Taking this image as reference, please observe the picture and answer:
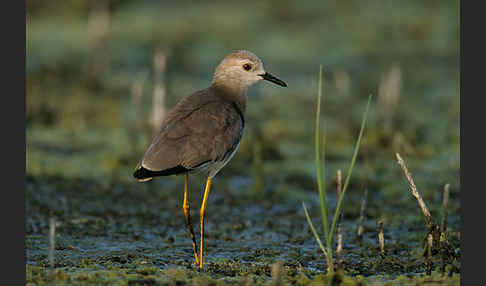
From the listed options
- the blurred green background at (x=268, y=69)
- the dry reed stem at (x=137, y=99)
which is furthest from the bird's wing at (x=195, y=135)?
the dry reed stem at (x=137, y=99)

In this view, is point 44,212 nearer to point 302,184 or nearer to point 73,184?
point 73,184

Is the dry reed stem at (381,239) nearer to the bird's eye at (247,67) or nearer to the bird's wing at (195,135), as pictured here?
the bird's wing at (195,135)

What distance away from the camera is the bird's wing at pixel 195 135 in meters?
4.70

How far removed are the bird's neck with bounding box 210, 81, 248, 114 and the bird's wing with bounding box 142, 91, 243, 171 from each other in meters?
0.19

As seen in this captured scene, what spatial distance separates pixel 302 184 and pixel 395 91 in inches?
73.1

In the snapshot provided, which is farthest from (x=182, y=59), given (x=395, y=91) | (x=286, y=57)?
(x=395, y=91)

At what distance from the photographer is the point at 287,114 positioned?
938cm

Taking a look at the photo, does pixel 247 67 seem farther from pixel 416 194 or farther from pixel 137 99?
pixel 137 99

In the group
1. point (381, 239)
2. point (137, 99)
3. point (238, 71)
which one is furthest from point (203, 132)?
point (137, 99)

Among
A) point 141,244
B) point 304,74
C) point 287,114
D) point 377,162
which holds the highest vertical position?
point 304,74

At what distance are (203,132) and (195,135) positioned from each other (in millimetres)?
67

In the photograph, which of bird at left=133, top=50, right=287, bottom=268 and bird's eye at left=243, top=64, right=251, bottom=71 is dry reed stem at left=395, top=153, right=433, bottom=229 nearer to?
bird at left=133, top=50, right=287, bottom=268

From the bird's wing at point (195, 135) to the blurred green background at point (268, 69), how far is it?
2.37 meters

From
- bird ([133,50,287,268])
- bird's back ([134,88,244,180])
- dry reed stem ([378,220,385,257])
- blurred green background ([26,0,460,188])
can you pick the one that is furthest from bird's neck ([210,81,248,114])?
blurred green background ([26,0,460,188])
